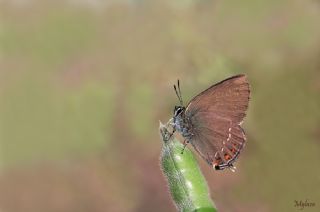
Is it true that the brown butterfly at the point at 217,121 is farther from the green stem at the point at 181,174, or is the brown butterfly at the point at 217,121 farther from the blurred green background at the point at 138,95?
the blurred green background at the point at 138,95

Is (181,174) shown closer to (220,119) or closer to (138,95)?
(220,119)

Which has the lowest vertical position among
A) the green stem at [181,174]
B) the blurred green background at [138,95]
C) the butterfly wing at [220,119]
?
the green stem at [181,174]

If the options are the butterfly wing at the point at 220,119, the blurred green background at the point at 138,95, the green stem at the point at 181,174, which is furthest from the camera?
the blurred green background at the point at 138,95

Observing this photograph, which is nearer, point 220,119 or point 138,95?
point 220,119

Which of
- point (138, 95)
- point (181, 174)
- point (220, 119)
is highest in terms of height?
point (138, 95)

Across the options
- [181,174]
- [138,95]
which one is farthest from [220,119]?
[138,95]

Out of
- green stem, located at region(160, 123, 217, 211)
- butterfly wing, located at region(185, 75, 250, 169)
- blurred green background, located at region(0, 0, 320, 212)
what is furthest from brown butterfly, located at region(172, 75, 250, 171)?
blurred green background, located at region(0, 0, 320, 212)

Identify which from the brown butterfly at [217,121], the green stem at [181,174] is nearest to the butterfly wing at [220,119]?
the brown butterfly at [217,121]
